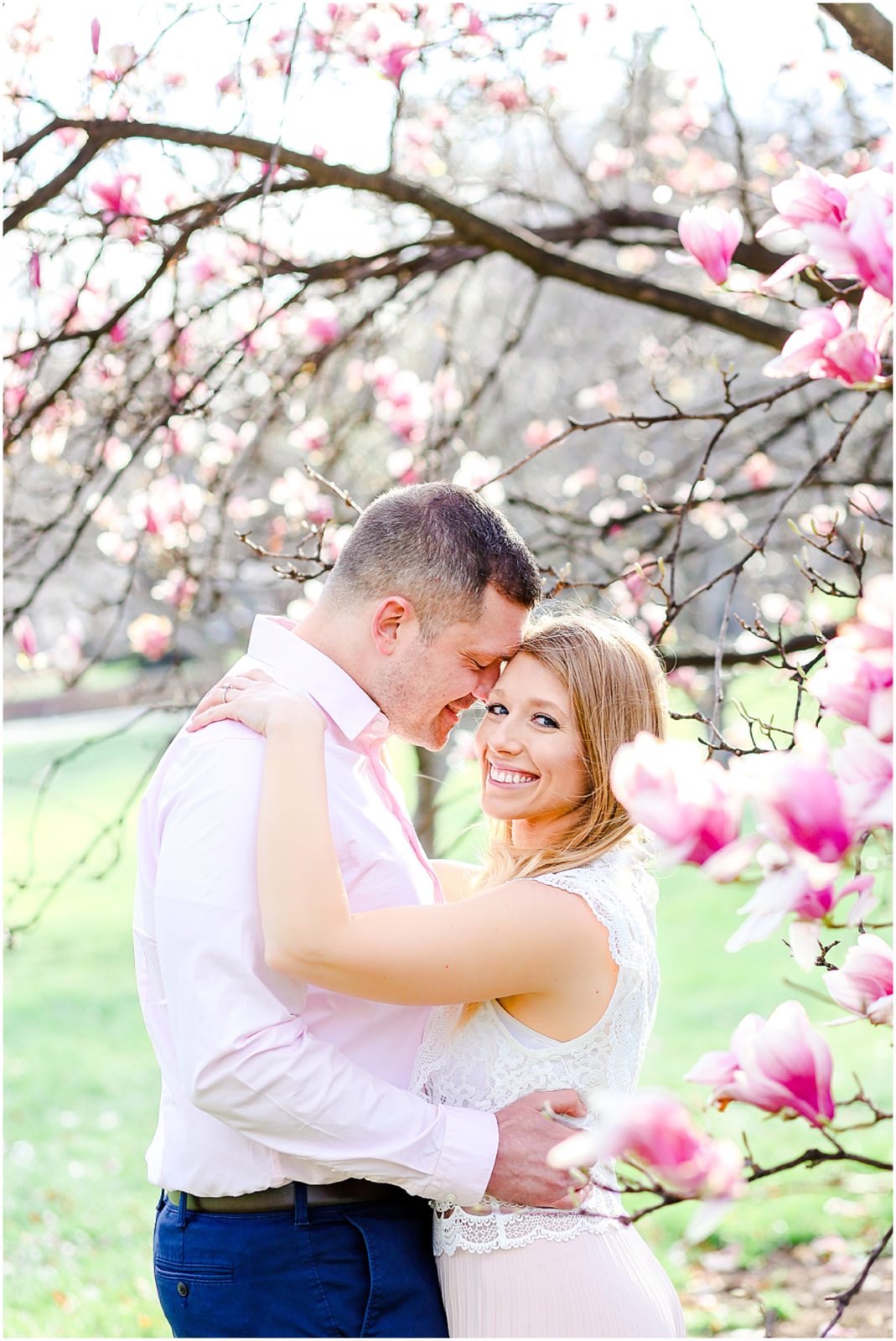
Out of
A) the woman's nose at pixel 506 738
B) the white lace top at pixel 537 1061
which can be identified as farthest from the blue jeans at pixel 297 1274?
the woman's nose at pixel 506 738

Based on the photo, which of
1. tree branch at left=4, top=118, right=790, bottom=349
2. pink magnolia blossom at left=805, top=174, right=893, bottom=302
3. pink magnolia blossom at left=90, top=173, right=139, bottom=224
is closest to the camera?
pink magnolia blossom at left=805, top=174, right=893, bottom=302

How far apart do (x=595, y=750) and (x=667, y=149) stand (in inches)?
133

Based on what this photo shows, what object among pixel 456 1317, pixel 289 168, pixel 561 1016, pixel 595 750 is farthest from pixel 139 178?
pixel 456 1317

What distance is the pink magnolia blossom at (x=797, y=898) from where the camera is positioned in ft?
3.10

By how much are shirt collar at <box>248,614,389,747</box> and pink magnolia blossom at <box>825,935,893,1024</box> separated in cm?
85

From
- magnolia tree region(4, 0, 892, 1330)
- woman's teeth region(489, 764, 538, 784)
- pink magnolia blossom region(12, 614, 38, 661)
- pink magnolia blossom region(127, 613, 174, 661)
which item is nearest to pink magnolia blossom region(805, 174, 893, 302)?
magnolia tree region(4, 0, 892, 1330)

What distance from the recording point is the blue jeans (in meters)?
1.65

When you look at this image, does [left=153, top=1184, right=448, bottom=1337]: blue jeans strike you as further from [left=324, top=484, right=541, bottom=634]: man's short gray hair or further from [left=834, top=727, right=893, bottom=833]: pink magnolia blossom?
[left=834, top=727, right=893, bottom=833]: pink magnolia blossom

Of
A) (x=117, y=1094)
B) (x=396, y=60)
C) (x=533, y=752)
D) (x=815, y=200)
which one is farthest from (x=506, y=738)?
(x=117, y=1094)

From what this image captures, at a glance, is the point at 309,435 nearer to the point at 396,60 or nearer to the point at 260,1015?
the point at 396,60

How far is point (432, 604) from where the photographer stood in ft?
6.08

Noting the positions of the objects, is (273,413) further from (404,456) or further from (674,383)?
(674,383)

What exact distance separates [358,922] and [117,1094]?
16.6 ft

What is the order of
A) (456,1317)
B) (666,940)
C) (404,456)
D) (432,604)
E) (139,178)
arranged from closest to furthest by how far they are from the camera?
(456,1317), (432,604), (139,178), (404,456), (666,940)
